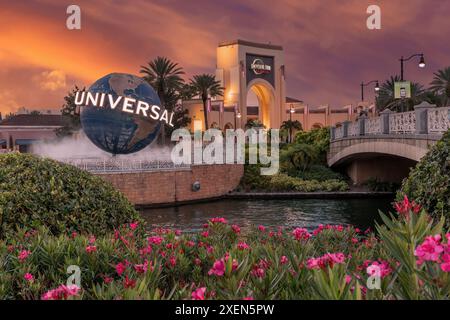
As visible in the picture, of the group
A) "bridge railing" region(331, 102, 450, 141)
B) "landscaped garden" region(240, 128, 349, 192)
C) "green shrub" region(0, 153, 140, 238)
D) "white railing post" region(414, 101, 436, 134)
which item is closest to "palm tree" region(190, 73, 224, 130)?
"landscaped garden" region(240, 128, 349, 192)

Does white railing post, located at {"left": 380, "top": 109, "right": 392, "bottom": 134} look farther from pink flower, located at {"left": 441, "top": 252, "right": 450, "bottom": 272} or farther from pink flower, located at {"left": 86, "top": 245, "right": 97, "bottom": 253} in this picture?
pink flower, located at {"left": 441, "top": 252, "right": 450, "bottom": 272}

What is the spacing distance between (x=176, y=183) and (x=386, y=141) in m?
14.0

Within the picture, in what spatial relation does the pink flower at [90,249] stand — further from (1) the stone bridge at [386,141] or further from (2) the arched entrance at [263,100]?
(2) the arched entrance at [263,100]

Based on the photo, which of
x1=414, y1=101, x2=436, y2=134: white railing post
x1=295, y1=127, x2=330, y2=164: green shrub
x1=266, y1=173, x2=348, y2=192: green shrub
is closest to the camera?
x1=414, y1=101, x2=436, y2=134: white railing post

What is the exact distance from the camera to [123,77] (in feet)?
96.9

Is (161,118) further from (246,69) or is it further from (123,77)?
(246,69)

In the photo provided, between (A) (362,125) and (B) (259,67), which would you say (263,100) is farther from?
(A) (362,125)

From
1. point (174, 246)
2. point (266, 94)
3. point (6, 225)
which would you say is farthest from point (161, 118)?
point (266, 94)

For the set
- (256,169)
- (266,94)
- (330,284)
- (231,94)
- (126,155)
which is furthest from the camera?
(266,94)

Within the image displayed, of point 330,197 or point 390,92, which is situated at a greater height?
point 390,92

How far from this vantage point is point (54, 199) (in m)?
8.65

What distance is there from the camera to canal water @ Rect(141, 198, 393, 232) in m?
24.6

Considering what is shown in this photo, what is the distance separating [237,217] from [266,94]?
5623cm

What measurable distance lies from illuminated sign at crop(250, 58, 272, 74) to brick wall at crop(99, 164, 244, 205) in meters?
43.3
